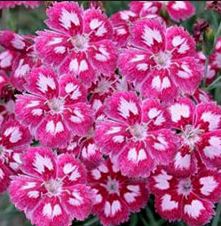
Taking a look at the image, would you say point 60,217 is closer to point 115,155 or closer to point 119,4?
point 115,155

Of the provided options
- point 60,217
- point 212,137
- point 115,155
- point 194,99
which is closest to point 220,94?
point 194,99

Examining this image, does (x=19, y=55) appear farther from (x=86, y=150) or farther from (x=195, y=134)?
(x=195, y=134)

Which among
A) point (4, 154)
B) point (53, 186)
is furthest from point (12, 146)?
point (53, 186)

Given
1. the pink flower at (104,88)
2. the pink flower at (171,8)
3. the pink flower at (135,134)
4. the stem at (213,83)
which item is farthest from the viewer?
the pink flower at (171,8)

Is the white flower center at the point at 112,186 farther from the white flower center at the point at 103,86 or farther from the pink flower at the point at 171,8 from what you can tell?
the pink flower at the point at 171,8

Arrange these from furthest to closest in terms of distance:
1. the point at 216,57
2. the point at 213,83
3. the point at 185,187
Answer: the point at 216,57
the point at 213,83
the point at 185,187

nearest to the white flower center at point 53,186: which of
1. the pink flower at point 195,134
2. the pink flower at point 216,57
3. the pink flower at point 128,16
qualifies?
the pink flower at point 195,134
